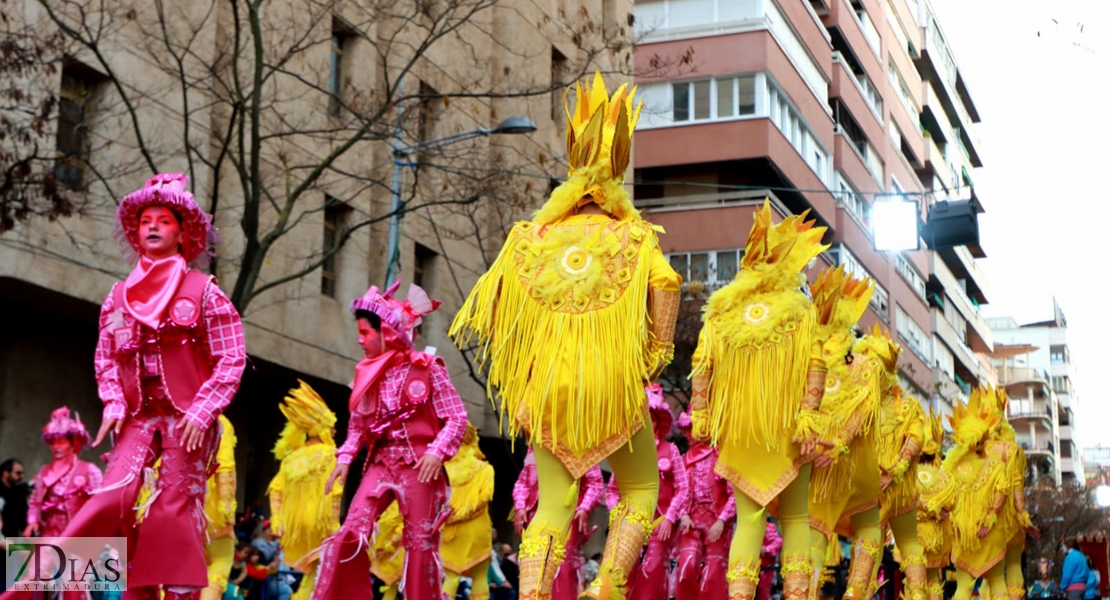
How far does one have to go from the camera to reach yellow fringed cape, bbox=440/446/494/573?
1291 centimetres

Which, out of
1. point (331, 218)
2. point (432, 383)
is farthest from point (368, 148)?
point (432, 383)

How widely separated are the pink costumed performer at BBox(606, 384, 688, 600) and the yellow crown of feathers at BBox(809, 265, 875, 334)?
1.34 metres

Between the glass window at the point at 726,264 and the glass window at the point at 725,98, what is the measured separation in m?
3.86

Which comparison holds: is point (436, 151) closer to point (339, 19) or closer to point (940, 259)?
point (339, 19)

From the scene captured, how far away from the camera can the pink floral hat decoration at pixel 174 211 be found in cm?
716

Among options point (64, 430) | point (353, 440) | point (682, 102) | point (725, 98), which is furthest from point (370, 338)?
point (682, 102)

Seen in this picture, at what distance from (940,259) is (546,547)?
62.8 m

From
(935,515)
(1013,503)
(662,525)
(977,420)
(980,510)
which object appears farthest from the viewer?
(977,420)

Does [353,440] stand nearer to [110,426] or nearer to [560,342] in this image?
[560,342]

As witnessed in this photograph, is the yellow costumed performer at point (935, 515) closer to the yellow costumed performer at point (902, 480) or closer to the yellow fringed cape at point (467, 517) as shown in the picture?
the yellow costumed performer at point (902, 480)

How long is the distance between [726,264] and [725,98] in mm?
4659

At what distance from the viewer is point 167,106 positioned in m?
19.3

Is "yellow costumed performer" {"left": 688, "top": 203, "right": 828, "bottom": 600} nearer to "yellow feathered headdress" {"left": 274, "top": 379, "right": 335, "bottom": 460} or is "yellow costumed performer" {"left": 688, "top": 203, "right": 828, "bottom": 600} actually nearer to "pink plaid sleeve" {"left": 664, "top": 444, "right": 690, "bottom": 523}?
"pink plaid sleeve" {"left": 664, "top": 444, "right": 690, "bottom": 523}

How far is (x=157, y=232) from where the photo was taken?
7137 mm
